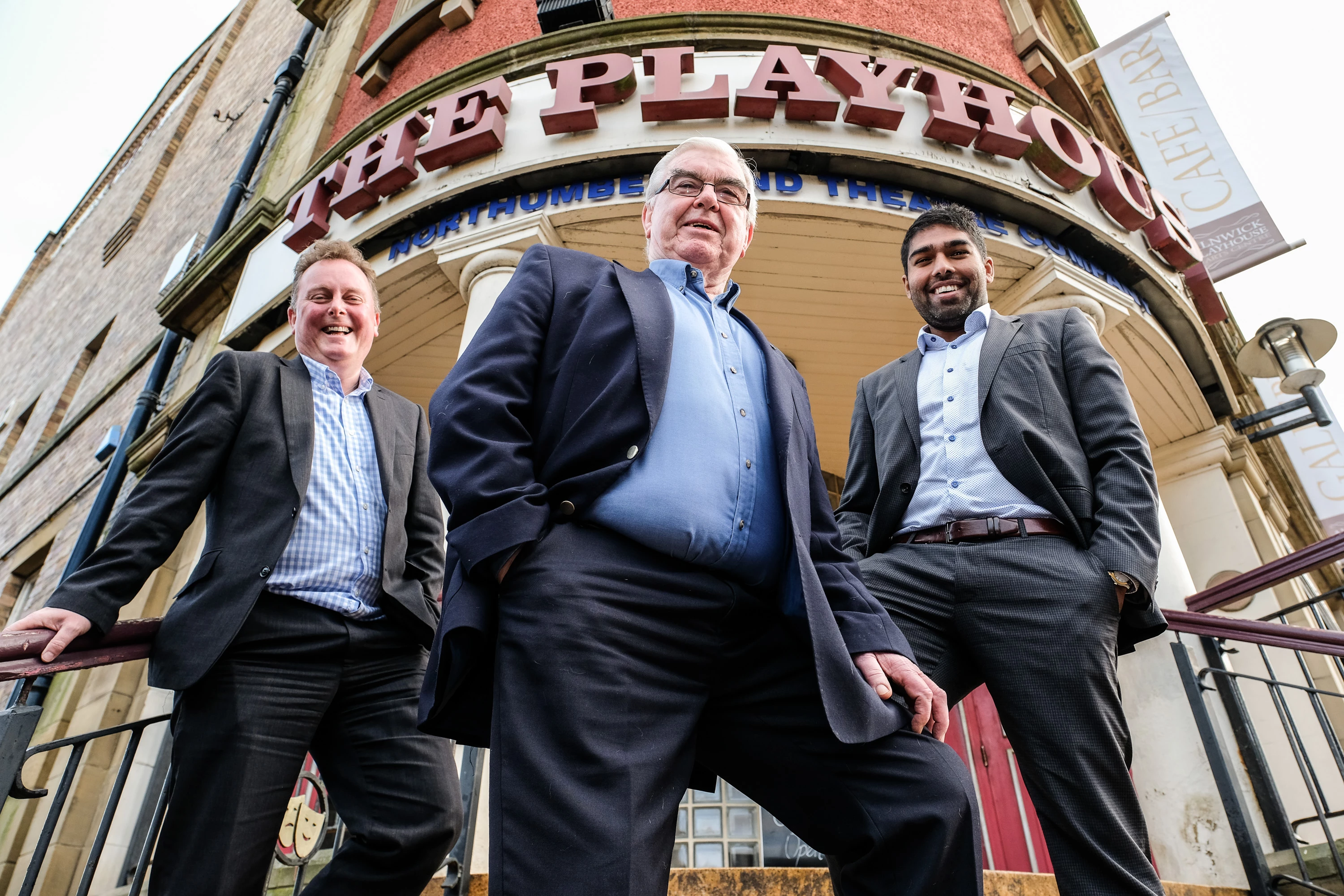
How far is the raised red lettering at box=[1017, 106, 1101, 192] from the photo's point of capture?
17.6 feet

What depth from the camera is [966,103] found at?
5289mm

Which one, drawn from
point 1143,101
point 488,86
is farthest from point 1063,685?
point 1143,101

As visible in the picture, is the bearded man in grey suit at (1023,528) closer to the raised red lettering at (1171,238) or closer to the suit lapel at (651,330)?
the suit lapel at (651,330)

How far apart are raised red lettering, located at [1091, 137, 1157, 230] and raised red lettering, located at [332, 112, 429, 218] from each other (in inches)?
188

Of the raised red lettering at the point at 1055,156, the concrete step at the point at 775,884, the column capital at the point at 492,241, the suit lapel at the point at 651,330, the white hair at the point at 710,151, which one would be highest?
the raised red lettering at the point at 1055,156

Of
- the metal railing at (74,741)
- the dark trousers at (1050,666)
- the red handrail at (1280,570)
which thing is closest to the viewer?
the dark trousers at (1050,666)

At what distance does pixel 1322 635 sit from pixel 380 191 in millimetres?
5867

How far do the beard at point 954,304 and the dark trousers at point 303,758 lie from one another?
6.04 feet

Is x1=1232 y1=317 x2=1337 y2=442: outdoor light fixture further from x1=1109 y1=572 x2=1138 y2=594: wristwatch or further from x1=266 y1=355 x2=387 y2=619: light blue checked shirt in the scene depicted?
x1=266 y1=355 x2=387 y2=619: light blue checked shirt

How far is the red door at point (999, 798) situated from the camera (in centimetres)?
477

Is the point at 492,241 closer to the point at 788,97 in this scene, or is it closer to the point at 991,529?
the point at 788,97

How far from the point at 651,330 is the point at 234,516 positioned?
125cm

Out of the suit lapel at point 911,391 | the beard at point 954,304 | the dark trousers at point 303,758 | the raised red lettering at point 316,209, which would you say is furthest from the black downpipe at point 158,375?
the beard at point 954,304

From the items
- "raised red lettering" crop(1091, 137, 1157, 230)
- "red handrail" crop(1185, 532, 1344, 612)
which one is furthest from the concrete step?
"raised red lettering" crop(1091, 137, 1157, 230)
